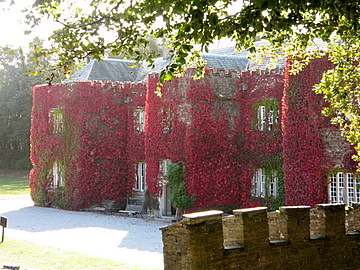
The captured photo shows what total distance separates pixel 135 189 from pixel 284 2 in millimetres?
20757

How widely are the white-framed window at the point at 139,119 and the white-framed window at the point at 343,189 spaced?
1135 cm

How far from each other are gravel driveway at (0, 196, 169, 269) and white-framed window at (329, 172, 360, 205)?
21.6ft

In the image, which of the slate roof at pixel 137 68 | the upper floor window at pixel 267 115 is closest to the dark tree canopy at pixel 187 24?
the upper floor window at pixel 267 115

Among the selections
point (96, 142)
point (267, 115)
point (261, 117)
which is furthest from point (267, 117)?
point (96, 142)

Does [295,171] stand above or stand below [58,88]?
below

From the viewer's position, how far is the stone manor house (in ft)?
62.4

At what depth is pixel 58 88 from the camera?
28.0 meters

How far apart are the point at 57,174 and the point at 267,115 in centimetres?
1244

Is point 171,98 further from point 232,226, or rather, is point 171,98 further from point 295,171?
point 232,226

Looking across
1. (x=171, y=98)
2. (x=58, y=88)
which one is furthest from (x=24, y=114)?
(x=171, y=98)

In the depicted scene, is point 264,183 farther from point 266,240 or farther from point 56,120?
point 266,240

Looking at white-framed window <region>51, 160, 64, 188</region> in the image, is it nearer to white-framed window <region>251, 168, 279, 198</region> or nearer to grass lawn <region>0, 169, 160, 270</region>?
grass lawn <region>0, 169, 160, 270</region>

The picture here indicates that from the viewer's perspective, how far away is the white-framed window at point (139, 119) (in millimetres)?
27109

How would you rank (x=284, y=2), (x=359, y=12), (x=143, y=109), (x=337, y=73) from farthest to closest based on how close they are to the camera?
(x=143, y=109)
(x=337, y=73)
(x=359, y=12)
(x=284, y=2)
